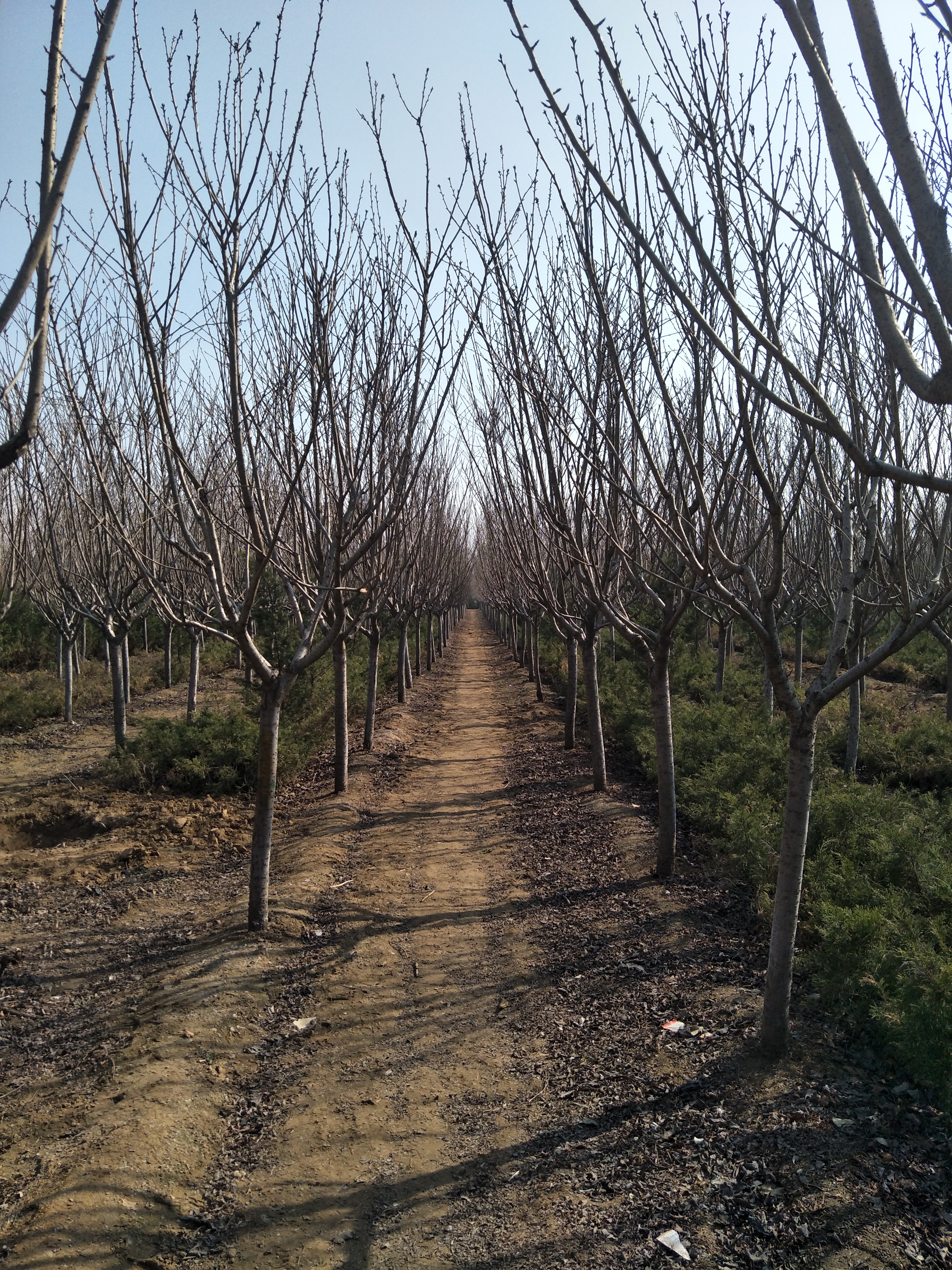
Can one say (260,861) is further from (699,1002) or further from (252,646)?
(699,1002)

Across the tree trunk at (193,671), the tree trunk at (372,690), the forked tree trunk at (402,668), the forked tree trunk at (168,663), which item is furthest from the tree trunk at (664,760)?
the forked tree trunk at (168,663)

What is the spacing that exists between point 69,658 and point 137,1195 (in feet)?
34.0

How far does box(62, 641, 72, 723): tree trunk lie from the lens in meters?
11.4

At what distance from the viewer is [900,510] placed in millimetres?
2586

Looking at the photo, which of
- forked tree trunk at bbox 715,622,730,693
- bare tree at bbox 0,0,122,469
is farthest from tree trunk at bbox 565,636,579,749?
bare tree at bbox 0,0,122,469

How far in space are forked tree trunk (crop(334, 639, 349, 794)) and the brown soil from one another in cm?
187

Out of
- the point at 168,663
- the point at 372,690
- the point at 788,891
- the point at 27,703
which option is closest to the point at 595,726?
the point at 372,690

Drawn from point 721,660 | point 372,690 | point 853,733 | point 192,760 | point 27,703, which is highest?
point 721,660

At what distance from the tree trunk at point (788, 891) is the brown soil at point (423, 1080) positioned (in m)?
0.16

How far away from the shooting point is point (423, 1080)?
10.7 ft

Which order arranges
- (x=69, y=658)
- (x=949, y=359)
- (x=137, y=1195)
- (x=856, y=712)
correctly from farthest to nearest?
(x=69, y=658), (x=856, y=712), (x=137, y=1195), (x=949, y=359)

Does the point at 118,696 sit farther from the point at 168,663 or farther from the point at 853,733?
the point at 853,733

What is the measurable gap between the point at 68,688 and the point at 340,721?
5.78m

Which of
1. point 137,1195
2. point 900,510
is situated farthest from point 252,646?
point 900,510
